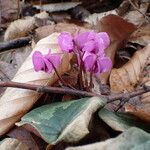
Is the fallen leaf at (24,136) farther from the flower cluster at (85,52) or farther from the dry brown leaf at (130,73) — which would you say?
the dry brown leaf at (130,73)

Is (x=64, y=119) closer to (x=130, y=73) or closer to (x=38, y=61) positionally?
(x=38, y=61)

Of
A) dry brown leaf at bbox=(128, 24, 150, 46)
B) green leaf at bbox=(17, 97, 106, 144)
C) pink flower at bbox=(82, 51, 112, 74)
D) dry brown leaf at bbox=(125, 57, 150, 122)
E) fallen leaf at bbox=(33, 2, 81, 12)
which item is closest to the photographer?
green leaf at bbox=(17, 97, 106, 144)

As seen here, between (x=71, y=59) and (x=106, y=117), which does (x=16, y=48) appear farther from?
(x=106, y=117)

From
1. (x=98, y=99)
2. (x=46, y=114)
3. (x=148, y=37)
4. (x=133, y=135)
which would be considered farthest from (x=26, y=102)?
(x=148, y=37)

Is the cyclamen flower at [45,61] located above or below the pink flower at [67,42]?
below

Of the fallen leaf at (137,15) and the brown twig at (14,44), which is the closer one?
the brown twig at (14,44)

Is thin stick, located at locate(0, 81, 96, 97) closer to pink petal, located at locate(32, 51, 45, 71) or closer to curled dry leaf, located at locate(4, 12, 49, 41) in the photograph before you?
pink petal, located at locate(32, 51, 45, 71)

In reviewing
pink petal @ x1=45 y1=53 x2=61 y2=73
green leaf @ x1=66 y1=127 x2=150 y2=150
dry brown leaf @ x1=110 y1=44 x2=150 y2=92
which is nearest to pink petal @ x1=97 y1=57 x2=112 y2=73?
pink petal @ x1=45 y1=53 x2=61 y2=73

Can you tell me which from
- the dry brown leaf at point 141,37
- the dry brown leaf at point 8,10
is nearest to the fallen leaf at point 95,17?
the dry brown leaf at point 141,37
